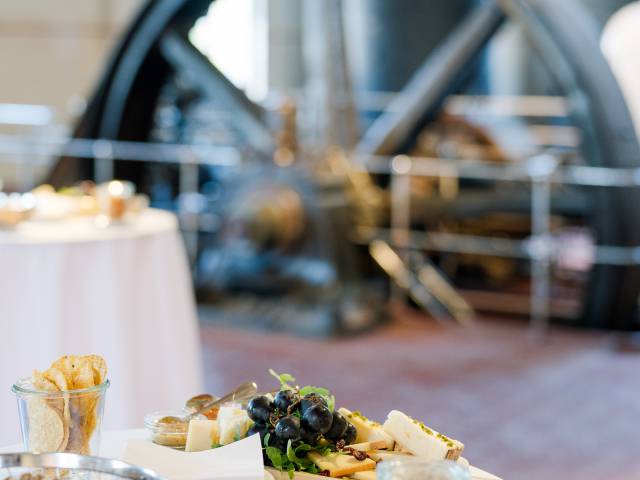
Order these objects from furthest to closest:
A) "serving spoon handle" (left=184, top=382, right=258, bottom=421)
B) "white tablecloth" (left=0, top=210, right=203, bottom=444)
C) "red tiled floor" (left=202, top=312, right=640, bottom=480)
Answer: "red tiled floor" (left=202, top=312, right=640, bottom=480), "white tablecloth" (left=0, top=210, right=203, bottom=444), "serving spoon handle" (left=184, top=382, right=258, bottom=421)

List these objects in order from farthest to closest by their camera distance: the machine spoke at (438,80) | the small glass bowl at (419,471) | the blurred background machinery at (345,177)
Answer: the machine spoke at (438,80) < the blurred background machinery at (345,177) < the small glass bowl at (419,471)

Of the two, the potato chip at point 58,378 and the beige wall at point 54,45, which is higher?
the beige wall at point 54,45

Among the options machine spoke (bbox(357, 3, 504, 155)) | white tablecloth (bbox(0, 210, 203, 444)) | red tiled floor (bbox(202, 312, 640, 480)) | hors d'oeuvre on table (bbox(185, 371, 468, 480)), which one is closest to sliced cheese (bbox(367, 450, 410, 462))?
hors d'oeuvre on table (bbox(185, 371, 468, 480))

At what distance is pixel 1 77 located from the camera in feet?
35.2

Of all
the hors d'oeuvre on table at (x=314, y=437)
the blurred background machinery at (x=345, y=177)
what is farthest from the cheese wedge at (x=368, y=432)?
the blurred background machinery at (x=345, y=177)

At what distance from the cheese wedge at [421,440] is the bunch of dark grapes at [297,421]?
60 millimetres

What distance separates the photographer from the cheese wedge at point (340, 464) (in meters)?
1.38

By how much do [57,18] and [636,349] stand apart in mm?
7431

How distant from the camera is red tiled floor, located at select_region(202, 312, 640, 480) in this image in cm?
377

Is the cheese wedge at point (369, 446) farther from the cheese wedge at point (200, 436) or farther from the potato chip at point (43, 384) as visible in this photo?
the potato chip at point (43, 384)

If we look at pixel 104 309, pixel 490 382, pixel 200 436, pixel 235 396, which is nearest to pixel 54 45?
pixel 490 382

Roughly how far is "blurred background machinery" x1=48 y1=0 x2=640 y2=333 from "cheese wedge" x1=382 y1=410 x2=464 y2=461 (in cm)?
395

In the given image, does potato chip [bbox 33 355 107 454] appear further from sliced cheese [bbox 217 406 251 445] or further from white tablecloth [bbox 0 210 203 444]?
white tablecloth [bbox 0 210 203 444]

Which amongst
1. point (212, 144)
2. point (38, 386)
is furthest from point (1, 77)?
point (38, 386)
